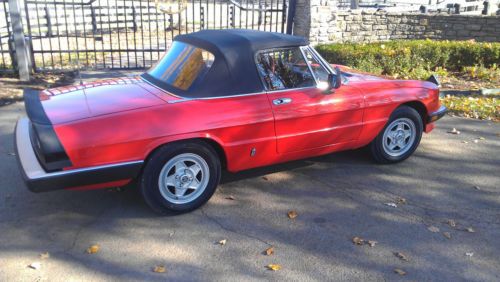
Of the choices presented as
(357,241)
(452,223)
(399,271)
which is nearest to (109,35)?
(357,241)

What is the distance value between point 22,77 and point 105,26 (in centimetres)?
1118

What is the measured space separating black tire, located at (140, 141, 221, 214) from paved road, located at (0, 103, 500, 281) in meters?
0.11

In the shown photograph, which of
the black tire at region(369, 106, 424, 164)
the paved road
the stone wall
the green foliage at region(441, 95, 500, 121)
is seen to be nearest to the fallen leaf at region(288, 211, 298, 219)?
the paved road

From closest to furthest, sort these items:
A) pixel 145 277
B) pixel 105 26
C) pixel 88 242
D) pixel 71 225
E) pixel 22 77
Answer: pixel 145 277 < pixel 88 242 < pixel 71 225 < pixel 22 77 < pixel 105 26

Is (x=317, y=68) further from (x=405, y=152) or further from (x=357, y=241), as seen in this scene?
(x=357, y=241)

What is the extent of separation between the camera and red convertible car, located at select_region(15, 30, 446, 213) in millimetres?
3697

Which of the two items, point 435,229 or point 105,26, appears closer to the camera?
point 435,229

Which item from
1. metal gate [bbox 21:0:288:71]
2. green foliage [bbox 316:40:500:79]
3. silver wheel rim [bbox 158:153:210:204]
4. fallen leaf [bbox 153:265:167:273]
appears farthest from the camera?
green foliage [bbox 316:40:500:79]

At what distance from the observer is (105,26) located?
19.4 meters

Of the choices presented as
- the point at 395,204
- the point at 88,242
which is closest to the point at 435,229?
the point at 395,204

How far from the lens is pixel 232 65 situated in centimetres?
436

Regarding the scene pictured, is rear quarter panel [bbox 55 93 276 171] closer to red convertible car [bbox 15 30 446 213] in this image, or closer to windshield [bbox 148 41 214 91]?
red convertible car [bbox 15 30 446 213]

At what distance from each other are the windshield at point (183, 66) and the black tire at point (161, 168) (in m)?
0.60

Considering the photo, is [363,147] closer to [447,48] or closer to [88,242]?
[88,242]
